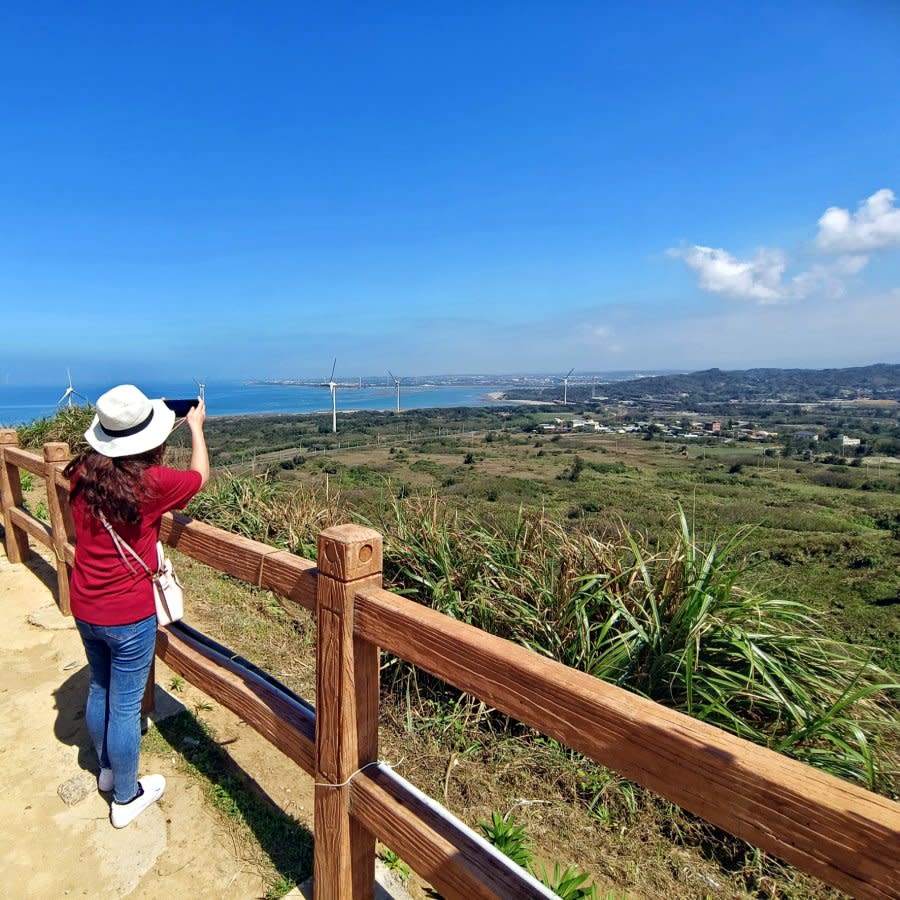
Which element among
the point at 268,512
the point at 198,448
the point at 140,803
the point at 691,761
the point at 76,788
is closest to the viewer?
the point at 691,761

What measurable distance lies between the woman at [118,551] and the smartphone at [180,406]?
47mm

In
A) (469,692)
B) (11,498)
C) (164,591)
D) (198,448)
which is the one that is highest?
(198,448)

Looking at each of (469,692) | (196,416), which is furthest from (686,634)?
(196,416)

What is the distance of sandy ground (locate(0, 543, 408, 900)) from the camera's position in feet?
7.02

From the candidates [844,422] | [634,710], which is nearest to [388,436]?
[844,422]

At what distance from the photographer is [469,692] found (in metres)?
1.37

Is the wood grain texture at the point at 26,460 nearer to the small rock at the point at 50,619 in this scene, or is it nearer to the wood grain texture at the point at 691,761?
the small rock at the point at 50,619

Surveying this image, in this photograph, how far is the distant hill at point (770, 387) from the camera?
68975 mm

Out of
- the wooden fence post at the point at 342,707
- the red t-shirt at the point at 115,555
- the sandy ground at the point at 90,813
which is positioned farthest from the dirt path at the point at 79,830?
the red t-shirt at the point at 115,555

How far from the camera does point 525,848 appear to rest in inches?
95.6

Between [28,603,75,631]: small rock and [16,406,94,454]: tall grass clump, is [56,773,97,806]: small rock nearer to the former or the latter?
[28,603,75,631]: small rock

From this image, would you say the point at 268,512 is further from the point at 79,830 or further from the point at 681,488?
the point at 681,488

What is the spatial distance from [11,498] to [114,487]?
13.9 feet

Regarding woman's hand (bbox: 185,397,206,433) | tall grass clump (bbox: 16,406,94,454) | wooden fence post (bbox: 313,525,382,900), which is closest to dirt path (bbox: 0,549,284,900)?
wooden fence post (bbox: 313,525,382,900)
